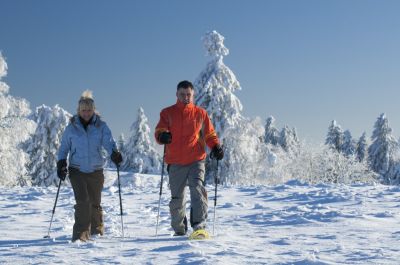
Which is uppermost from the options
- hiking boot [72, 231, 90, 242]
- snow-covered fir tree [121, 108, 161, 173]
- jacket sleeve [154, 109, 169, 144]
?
snow-covered fir tree [121, 108, 161, 173]

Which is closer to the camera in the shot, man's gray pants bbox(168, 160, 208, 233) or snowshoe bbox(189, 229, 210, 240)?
snowshoe bbox(189, 229, 210, 240)

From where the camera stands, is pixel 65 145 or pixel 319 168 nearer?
pixel 65 145

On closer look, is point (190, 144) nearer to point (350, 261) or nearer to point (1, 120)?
point (350, 261)

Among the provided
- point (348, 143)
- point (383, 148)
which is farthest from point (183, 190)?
point (348, 143)

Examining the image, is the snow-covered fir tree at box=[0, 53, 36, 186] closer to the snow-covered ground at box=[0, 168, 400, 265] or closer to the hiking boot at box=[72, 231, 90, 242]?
the snow-covered ground at box=[0, 168, 400, 265]

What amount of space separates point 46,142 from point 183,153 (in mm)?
31324

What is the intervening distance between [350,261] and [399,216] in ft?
12.0

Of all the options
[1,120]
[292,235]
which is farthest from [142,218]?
[1,120]

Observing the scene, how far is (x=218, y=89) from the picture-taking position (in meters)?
29.8

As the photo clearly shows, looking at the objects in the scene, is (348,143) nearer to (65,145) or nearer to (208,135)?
(208,135)

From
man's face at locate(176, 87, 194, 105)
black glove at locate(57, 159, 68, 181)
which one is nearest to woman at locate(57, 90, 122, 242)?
black glove at locate(57, 159, 68, 181)

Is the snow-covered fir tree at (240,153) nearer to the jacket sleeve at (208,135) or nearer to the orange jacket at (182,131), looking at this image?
the jacket sleeve at (208,135)

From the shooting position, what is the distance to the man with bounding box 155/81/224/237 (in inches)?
253

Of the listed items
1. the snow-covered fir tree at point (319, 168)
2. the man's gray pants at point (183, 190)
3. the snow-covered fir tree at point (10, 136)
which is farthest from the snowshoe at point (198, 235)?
the snow-covered fir tree at point (319, 168)
